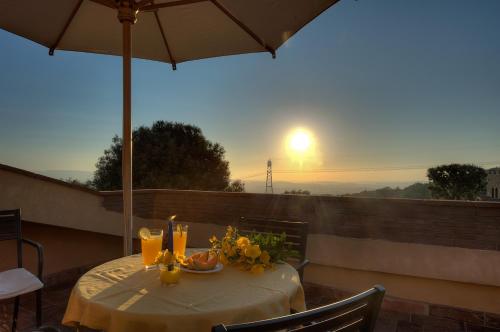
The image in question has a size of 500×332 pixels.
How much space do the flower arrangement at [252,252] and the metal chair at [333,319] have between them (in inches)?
27.0

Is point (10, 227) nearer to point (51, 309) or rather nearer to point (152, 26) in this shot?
point (51, 309)

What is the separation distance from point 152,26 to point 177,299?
204 cm

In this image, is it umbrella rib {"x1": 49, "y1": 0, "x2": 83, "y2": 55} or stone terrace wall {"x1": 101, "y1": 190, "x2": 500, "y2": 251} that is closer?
umbrella rib {"x1": 49, "y1": 0, "x2": 83, "y2": 55}

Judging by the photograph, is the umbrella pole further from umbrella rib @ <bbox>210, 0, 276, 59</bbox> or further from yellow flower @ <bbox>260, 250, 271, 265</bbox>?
yellow flower @ <bbox>260, 250, 271, 265</bbox>

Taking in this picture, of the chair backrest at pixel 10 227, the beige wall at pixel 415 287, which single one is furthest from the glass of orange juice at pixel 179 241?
the beige wall at pixel 415 287

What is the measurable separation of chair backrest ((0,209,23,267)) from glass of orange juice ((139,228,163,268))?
1228mm

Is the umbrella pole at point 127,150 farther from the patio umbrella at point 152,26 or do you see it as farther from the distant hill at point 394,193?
the distant hill at point 394,193

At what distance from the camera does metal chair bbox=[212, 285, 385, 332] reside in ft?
2.11

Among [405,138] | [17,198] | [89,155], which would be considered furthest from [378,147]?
[17,198]

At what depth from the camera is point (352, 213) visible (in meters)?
2.94

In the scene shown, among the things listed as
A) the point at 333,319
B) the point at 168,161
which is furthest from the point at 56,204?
the point at 168,161

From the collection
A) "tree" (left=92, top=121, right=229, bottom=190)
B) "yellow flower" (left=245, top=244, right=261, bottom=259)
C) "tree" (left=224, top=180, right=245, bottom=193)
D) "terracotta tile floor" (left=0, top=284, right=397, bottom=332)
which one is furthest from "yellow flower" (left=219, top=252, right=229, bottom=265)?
"tree" (left=224, top=180, right=245, bottom=193)

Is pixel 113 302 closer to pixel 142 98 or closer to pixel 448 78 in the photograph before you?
pixel 142 98

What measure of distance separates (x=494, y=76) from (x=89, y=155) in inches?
366
